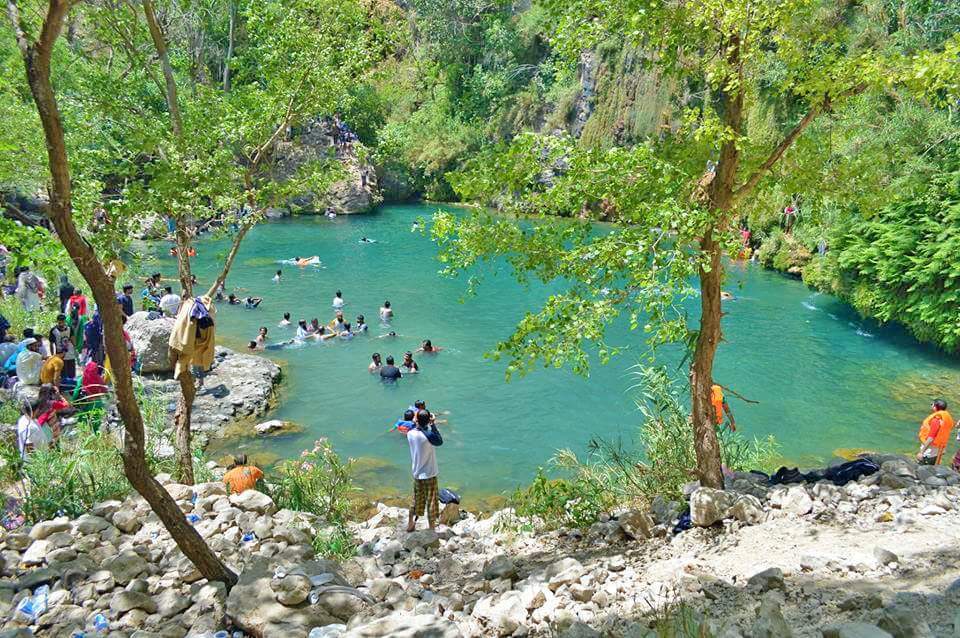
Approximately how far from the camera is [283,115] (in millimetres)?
9992

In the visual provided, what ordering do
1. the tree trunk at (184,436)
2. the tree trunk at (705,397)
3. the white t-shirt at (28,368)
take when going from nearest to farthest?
1. the tree trunk at (705,397)
2. the tree trunk at (184,436)
3. the white t-shirt at (28,368)

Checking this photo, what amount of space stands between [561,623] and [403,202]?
4424 cm

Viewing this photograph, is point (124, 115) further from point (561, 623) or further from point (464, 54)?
point (464, 54)

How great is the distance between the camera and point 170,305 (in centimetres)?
1716

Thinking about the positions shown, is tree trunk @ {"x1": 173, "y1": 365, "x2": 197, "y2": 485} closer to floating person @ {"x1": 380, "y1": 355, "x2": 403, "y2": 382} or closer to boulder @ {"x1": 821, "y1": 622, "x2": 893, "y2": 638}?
boulder @ {"x1": 821, "y1": 622, "x2": 893, "y2": 638}

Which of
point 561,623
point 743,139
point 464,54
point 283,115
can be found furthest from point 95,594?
point 464,54

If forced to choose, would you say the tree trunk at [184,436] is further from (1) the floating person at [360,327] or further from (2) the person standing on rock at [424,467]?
(1) the floating person at [360,327]

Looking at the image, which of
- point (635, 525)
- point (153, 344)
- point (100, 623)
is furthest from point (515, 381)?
point (100, 623)

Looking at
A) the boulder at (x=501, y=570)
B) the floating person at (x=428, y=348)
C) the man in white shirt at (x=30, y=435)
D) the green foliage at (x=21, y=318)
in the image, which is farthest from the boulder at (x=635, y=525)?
the green foliage at (x=21, y=318)

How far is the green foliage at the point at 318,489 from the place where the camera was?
8.27 m

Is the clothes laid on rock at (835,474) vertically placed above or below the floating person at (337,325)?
above

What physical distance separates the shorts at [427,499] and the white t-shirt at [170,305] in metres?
10.6

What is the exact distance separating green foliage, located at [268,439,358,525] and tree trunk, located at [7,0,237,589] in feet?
8.98

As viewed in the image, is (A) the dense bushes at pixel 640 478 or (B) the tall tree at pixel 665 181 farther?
(A) the dense bushes at pixel 640 478
